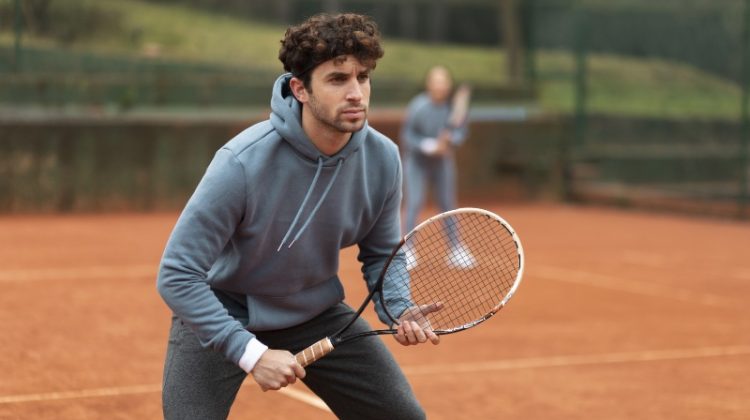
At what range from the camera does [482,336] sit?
27.6 feet

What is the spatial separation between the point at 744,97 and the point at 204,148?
6671mm

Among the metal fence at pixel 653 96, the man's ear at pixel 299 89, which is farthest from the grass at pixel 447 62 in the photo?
the man's ear at pixel 299 89

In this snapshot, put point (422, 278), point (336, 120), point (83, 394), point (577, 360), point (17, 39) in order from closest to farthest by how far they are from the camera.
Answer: point (336, 120), point (422, 278), point (83, 394), point (577, 360), point (17, 39)

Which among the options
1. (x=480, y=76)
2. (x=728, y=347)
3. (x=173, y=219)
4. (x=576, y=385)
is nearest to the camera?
(x=576, y=385)

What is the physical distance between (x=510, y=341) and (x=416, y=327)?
437 cm

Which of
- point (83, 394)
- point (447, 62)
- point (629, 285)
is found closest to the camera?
point (83, 394)

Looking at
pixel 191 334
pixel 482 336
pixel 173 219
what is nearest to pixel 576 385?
pixel 482 336

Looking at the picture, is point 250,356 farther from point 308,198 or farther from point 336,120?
point 336,120

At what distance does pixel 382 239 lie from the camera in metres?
4.31

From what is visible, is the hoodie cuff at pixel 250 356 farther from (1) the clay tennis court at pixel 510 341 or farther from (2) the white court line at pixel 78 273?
(2) the white court line at pixel 78 273

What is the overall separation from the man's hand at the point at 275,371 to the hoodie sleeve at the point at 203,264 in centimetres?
7

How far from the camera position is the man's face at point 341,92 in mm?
3857

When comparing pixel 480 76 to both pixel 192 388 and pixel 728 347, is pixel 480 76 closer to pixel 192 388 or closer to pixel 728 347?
A: pixel 728 347

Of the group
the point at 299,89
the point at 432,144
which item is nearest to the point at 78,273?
the point at 432,144
